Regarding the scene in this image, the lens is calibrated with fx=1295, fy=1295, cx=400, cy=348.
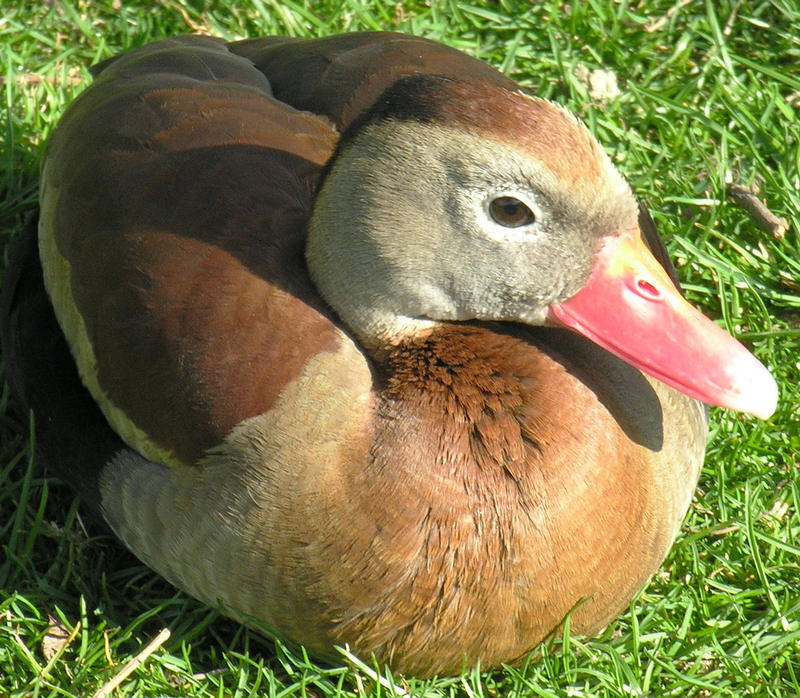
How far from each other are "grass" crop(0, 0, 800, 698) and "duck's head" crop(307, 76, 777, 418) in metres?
0.71

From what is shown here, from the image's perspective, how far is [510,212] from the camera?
2551mm

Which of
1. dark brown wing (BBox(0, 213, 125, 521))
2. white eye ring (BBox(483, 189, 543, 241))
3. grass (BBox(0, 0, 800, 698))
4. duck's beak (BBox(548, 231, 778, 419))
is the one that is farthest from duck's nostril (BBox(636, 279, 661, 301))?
dark brown wing (BBox(0, 213, 125, 521))

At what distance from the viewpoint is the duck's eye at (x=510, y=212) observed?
253 cm

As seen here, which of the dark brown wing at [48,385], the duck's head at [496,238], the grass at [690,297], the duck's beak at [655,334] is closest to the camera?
the duck's head at [496,238]

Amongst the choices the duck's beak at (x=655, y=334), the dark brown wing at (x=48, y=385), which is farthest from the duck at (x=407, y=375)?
the dark brown wing at (x=48, y=385)

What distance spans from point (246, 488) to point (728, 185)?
2.08m

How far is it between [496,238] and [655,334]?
0.39 m

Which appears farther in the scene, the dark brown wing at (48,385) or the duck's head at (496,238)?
the dark brown wing at (48,385)

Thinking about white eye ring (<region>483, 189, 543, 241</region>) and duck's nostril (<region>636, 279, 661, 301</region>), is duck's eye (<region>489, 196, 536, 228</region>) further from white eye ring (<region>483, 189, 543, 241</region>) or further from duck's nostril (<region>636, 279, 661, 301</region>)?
Answer: duck's nostril (<region>636, 279, 661, 301</region>)

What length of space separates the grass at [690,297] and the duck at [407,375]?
0.20m

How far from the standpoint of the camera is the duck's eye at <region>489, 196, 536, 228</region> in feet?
8.30

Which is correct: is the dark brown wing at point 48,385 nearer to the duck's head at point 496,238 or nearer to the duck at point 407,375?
the duck at point 407,375

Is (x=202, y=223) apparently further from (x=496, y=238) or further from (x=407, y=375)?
(x=496, y=238)

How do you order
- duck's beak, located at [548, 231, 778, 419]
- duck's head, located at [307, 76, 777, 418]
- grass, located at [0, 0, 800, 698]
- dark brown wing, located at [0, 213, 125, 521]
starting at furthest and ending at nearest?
1. dark brown wing, located at [0, 213, 125, 521]
2. grass, located at [0, 0, 800, 698]
3. duck's beak, located at [548, 231, 778, 419]
4. duck's head, located at [307, 76, 777, 418]
